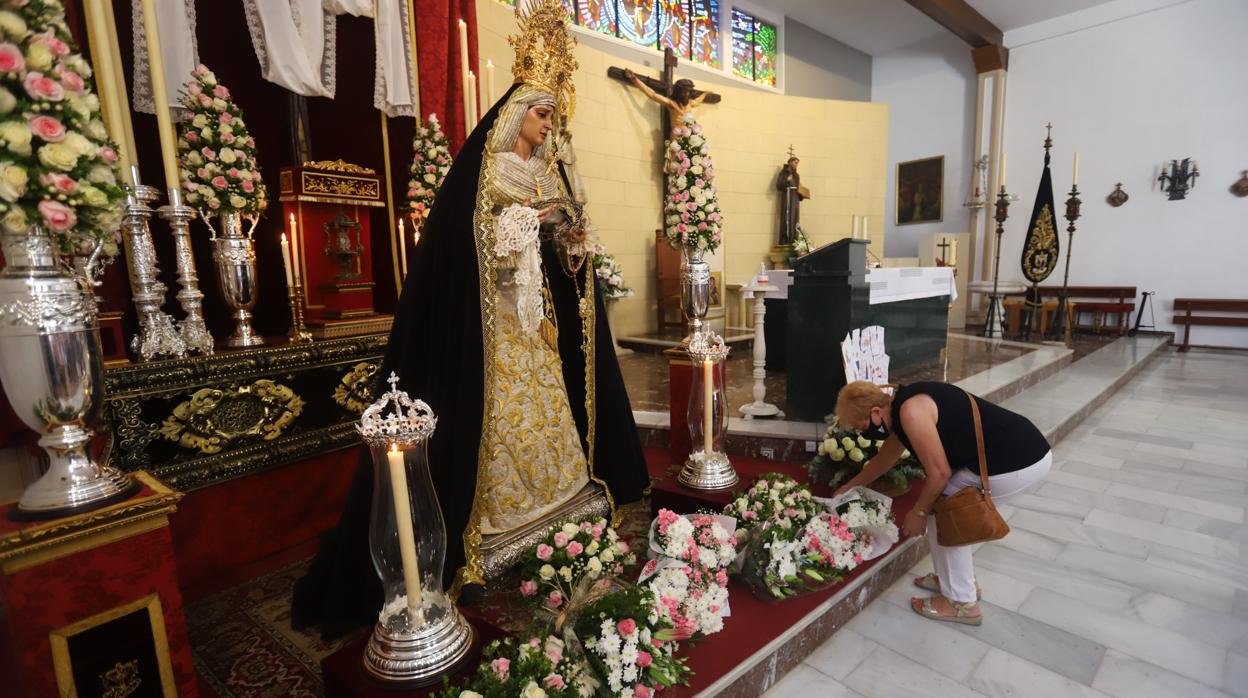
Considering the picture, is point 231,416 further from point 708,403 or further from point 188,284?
point 708,403

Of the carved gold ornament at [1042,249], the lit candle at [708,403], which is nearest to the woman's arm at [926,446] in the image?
the lit candle at [708,403]

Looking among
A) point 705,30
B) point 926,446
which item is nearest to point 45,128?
point 926,446

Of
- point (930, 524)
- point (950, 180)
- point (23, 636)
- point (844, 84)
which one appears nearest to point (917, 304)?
point (930, 524)

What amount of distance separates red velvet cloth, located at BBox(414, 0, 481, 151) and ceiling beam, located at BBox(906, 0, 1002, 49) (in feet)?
26.4

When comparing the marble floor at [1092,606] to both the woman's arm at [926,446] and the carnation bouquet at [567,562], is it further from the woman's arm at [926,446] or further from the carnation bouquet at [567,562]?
the carnation bouquet at [567,562]

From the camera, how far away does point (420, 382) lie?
240cm

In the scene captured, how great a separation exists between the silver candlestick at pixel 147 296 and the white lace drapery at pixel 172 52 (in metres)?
1.03

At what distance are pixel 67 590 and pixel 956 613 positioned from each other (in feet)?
10.6

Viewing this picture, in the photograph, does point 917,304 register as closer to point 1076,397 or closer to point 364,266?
point 1076,397

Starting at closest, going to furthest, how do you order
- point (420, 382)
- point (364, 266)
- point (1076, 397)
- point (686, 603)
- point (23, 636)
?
point (23, 636) < point (686, 603) < point (420, 382) < point (364, 266) < point (1076, 397)

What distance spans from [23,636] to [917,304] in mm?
6799

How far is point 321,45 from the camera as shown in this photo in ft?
12.6

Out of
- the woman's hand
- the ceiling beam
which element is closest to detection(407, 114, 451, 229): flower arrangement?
the woman's hand

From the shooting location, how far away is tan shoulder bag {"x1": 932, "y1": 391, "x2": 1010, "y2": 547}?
7.84 feet
